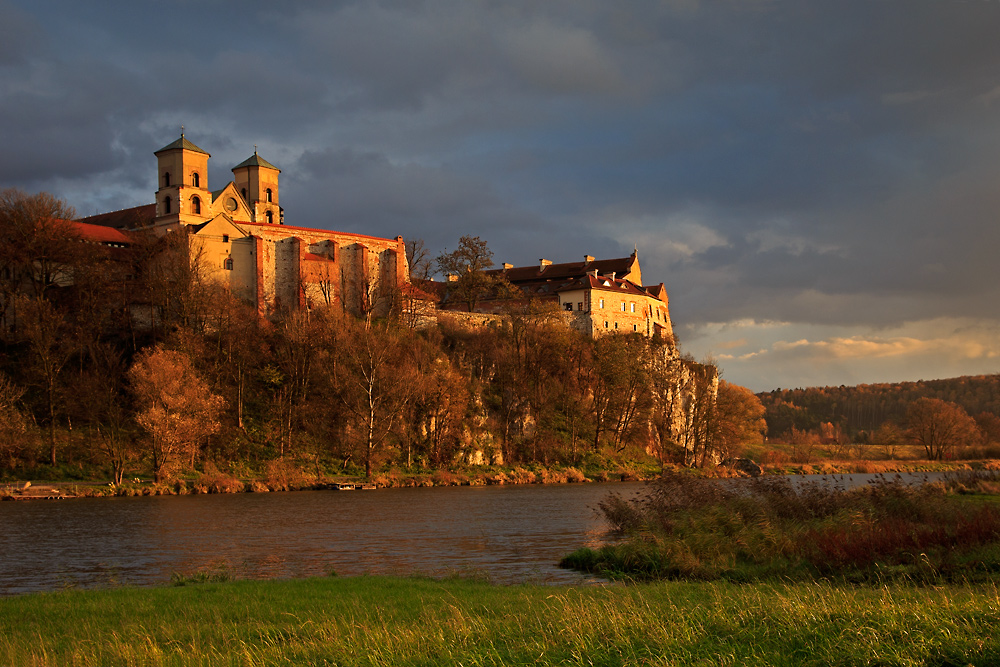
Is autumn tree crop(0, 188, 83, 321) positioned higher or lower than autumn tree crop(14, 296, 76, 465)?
higher

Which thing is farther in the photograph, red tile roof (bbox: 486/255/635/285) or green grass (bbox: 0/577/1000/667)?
red tile roof (bbox: 486/255/635/285)

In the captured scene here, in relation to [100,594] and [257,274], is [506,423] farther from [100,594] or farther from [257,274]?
[100,594]

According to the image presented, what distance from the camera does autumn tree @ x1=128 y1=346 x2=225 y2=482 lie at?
154 ft

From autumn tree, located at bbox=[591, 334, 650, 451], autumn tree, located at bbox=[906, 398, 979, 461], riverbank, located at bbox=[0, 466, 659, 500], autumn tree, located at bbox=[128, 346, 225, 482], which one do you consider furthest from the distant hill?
autumn tree, located at bbox=[128, 346, 225, 482]

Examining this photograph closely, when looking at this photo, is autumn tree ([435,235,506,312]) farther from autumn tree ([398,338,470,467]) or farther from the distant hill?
the distant hill

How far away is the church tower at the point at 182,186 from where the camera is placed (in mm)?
68500

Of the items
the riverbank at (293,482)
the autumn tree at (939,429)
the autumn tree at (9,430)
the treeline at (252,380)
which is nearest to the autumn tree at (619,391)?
the treeline at (252,380)

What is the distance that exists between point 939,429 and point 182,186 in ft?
260

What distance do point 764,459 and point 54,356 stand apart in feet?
213

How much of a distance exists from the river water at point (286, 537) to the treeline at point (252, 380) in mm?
8995

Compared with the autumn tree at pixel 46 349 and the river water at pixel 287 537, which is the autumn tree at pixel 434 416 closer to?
the river water at pixel 287 537

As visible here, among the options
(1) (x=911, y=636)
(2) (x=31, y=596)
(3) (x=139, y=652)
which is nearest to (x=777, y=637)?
(1) (x=911, y=636)

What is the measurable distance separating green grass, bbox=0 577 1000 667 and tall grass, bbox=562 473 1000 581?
274cm

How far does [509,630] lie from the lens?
10.0m
